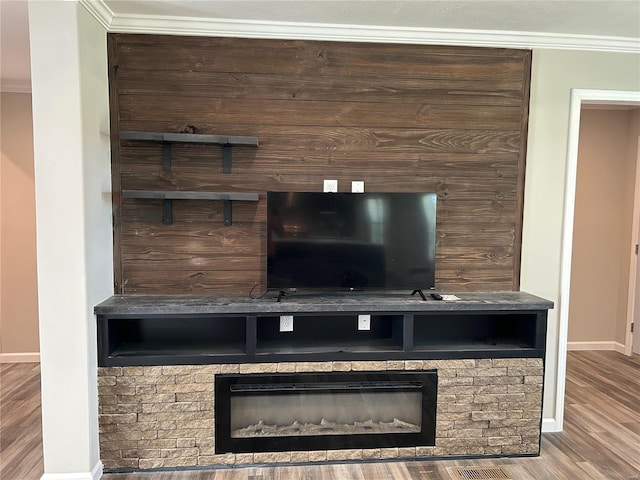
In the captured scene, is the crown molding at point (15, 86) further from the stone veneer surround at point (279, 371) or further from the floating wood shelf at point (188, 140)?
the stone veneer surround at point (279, 371)

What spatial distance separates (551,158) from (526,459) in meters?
1.95

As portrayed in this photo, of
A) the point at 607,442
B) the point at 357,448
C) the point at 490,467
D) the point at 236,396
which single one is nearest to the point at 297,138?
the point at 236,396

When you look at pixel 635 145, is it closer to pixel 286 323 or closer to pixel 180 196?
pixel 286 323

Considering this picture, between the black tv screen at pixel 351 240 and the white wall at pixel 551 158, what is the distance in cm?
81

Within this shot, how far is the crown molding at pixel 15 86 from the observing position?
3775mm

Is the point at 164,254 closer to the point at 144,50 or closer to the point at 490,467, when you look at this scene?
the point at 144,50

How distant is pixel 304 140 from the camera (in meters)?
2.74

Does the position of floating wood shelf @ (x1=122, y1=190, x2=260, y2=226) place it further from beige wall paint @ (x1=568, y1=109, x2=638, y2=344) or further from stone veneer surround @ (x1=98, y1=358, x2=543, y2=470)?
beige wall paint @ (x1=568, y1=109, x2=638, y2=344)

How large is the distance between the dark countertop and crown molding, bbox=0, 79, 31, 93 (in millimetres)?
2531

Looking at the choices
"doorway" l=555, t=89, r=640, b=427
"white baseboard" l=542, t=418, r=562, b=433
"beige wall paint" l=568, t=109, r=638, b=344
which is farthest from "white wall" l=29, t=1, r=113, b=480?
"beige wall paint" l=568, t=109, r=638, b=344

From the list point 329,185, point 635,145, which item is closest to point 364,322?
point 329,185

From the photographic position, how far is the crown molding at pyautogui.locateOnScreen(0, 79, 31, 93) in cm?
378

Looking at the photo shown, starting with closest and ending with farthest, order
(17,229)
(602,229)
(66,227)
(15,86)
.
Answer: (66,227), (15,86), (17,229), (602,229)

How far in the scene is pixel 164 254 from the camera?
2.71m
